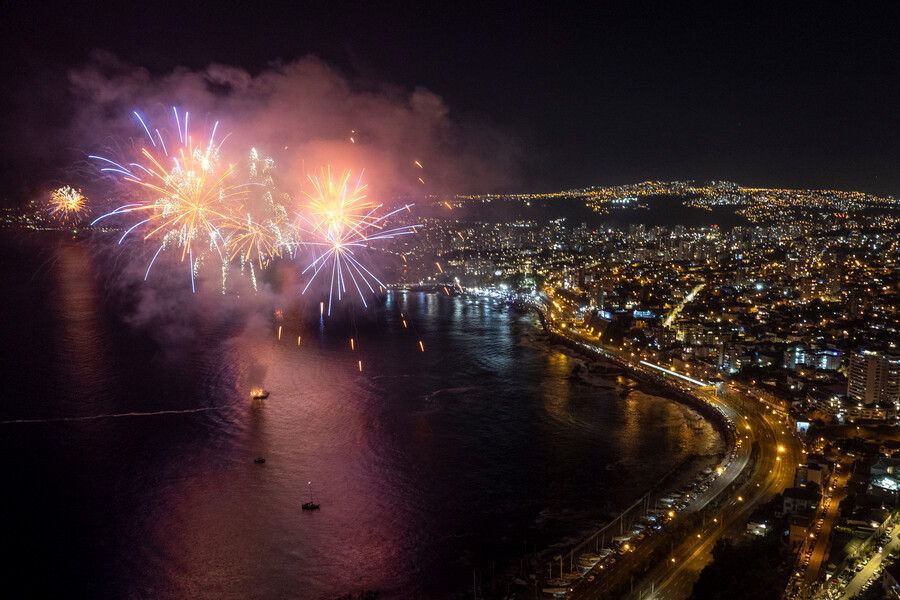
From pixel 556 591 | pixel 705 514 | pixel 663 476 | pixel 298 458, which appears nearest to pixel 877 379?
pixel 663 476

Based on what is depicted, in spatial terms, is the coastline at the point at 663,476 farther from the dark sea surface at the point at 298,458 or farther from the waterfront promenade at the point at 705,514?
the dark sea surface at the point at 298,458

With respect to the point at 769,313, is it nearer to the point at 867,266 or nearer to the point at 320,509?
the point at 867,266

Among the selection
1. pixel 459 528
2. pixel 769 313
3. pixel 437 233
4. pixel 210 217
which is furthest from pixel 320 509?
pixel 437 233

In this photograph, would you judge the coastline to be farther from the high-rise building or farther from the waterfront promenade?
the high-rise building

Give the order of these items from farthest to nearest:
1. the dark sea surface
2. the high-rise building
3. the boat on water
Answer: the high-rise building
the dark sea surface
the boat on water

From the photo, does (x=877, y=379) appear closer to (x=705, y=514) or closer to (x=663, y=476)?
(x=663, y=476)

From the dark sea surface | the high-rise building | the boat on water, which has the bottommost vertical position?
the boat on water

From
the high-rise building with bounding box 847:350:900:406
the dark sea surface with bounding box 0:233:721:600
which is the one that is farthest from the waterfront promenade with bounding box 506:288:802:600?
the high-rise building with bounding box 847:350:900:406
